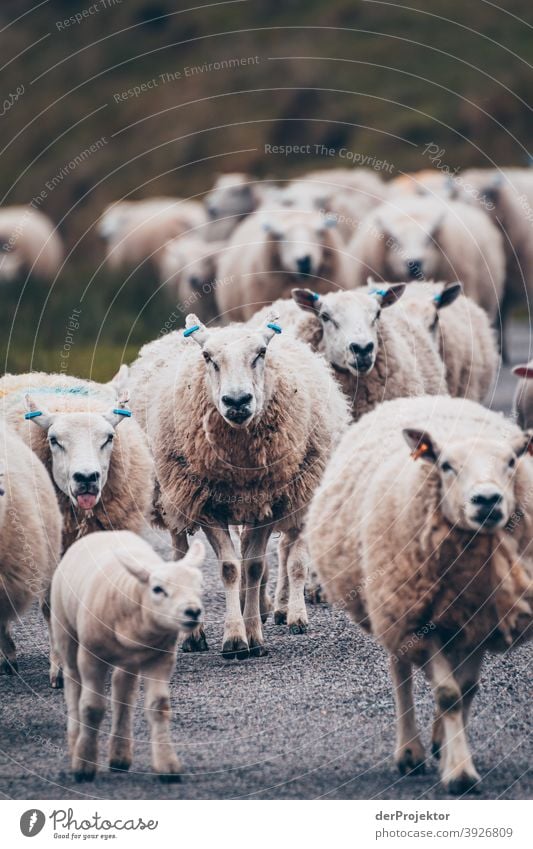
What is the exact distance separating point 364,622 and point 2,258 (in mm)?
16732

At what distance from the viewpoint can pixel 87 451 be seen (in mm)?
7117

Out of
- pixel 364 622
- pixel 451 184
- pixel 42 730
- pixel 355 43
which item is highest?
pixel 355 43

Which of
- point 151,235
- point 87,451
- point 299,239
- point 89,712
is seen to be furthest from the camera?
point 151,235

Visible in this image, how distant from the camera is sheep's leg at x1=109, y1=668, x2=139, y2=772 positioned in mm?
5805

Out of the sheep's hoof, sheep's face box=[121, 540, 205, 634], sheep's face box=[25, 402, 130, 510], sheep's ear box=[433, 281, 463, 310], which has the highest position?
sheep's ear box=[433, 281, 463, 310]

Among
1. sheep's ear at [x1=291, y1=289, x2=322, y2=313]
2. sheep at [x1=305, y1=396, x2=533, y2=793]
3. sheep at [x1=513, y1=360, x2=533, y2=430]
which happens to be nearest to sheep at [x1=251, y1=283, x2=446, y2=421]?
sheep's ear at [x1=291, y1=289, x2=322, y2=313]

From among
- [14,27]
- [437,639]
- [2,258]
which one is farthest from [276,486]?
[14,27]

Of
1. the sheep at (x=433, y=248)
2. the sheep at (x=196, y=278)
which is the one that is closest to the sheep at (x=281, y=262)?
the sheep at (x=433, y=248)

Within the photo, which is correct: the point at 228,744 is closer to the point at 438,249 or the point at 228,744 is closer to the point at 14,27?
the point at 438,249

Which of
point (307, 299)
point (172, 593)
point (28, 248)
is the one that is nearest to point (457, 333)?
point (307, 299)

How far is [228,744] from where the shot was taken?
628 centimetres

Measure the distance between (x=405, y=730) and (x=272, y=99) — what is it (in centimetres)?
3718

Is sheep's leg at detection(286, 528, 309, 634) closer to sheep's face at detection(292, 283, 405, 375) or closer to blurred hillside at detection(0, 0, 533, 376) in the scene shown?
sheep's face at detection(292, 283, 405, 375)

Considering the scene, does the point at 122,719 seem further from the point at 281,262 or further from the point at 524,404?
the point at 281,262
